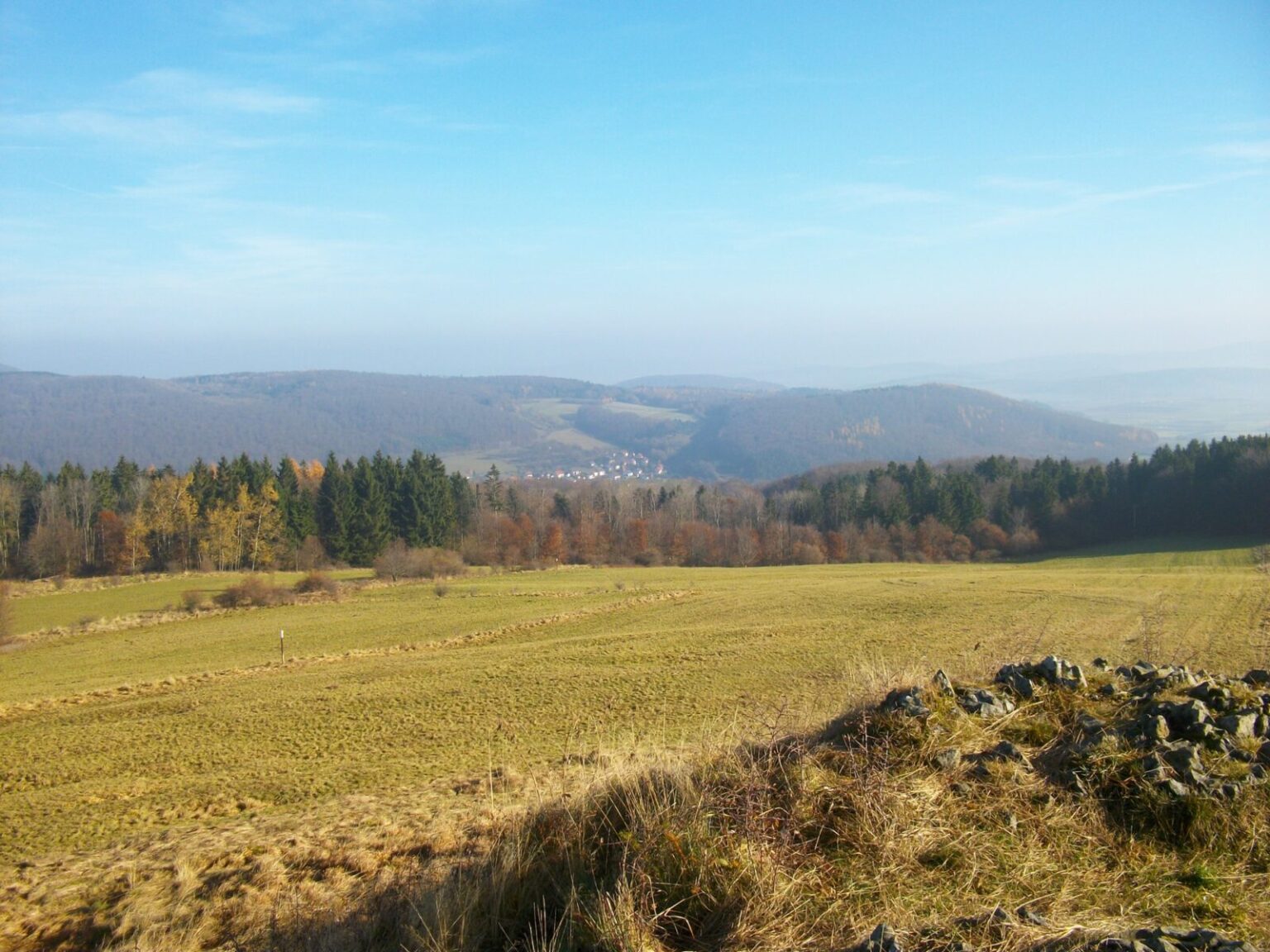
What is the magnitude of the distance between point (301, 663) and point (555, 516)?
63.1m

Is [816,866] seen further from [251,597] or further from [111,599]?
[111,599]

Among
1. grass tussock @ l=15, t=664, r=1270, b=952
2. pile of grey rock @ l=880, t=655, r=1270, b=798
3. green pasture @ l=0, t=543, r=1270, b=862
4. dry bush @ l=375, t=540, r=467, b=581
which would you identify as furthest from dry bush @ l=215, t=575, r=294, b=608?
pile of grey rock @ l=880, t=655, r=1270, b=798

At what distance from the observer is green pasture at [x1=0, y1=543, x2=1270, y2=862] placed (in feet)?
43.4

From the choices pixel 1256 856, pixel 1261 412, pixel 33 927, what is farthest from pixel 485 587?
pixel 1261 412

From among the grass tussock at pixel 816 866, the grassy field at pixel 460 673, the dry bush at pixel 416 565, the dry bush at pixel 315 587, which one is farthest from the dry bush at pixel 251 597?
the grass tussock at pixel 816 866

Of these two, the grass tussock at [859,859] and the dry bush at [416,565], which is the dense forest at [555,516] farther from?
the grass tussock at [859,859]

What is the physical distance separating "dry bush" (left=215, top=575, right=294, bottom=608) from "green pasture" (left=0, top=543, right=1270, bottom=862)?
7.40 feet

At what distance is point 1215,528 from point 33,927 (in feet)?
268

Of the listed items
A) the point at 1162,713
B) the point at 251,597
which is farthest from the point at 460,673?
the point at 251,597

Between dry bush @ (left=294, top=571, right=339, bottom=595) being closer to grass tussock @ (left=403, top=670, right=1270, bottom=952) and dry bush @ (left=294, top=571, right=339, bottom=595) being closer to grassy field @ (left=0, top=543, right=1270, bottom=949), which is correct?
grassy field @ (left=0, top=543, right=1270, bottom=949)

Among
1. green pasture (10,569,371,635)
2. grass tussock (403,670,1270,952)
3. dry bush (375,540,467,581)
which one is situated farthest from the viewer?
dry bush (375,540,467,581)

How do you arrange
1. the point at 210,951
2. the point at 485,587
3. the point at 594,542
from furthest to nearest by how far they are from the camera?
the point at 594,542 → the point at 485,587 → the point at 210,951

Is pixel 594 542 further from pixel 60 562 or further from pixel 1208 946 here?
pixel 1208 946

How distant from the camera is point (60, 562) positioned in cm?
6388
